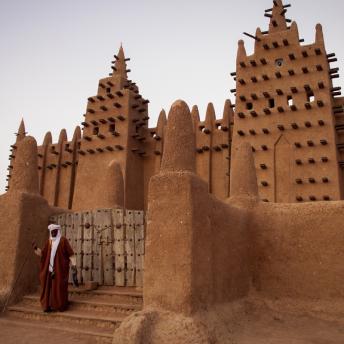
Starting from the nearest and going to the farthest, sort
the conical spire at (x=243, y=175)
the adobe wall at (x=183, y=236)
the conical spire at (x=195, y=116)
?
1. the adobe wall at (x=183, y=236)
2. the conical spire at (x=243, y=175)
3. the conical spire at (x=195, y=116)

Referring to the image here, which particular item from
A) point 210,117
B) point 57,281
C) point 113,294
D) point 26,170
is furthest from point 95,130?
point 113,294

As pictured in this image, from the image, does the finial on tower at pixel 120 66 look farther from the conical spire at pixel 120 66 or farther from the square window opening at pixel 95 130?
the square window opening at pixel 95 130

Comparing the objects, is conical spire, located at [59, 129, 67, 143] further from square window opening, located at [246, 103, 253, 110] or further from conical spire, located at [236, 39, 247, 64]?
square window opening, located at [246, 103, 253, 110]

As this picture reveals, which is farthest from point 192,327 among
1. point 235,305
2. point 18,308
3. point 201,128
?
point 201,128

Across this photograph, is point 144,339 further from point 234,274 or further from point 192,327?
point 234,274

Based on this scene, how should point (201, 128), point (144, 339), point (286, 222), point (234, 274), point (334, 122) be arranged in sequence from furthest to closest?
point (201, 128) → point (334, 122) → point (286, 222) → point (234, 274) → point (144, 339)

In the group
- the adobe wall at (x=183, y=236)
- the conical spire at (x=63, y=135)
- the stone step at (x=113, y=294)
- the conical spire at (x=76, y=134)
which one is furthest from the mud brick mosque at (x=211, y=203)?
the conical spire at (x=63, y=135)

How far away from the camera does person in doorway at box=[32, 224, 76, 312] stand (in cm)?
820

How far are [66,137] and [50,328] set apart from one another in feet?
46.4

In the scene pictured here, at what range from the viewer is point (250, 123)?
14766mm

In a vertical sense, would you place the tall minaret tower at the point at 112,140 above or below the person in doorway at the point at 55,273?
above

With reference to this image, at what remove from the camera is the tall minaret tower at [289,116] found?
13367mm

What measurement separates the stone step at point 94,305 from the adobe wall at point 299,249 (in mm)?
2762

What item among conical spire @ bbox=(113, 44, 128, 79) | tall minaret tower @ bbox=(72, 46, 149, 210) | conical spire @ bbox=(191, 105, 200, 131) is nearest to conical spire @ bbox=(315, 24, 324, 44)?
conical spire @ bbox=(191, 105, 200, 131)
